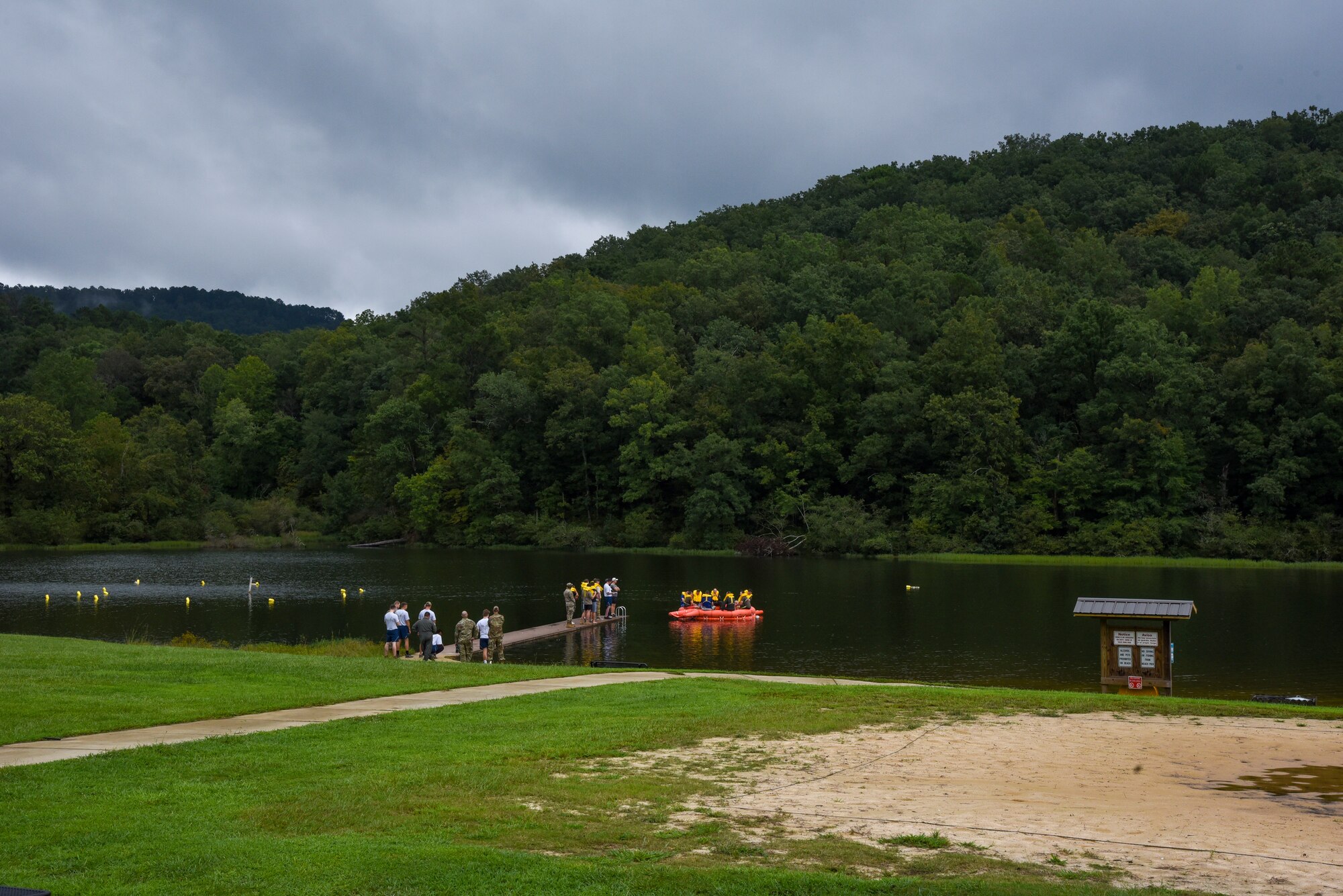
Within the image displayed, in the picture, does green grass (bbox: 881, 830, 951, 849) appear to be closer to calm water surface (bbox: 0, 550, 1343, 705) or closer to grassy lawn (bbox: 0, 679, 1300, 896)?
grassy lawn (bbox: 0, 679, 1300, 896)

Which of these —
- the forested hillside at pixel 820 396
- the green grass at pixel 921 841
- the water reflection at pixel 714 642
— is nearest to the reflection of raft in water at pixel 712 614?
the water reflection at pixel 714 642

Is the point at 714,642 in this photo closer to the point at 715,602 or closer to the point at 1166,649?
the point at 715,602

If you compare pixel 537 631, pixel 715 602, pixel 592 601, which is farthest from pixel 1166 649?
pixel 715 602

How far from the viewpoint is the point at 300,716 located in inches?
615

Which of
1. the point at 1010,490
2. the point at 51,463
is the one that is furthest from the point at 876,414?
the point at 51,463

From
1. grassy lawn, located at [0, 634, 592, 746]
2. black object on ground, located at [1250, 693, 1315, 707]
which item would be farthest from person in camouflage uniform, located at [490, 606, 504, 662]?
black object on ground, located at [1250, 693, 1315, 707]

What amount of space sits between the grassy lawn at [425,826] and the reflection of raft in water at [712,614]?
27833 millimetres

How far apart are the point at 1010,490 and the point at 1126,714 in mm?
63949

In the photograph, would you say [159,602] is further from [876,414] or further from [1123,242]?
[1123,242]

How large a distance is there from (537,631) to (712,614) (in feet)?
23.6

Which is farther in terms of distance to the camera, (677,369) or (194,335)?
(194,335)

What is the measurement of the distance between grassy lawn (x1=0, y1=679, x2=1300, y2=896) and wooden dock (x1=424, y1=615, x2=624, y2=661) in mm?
19829

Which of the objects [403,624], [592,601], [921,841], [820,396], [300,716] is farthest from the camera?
[820,396]

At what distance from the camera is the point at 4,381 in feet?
456
